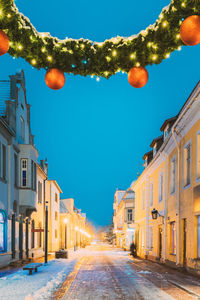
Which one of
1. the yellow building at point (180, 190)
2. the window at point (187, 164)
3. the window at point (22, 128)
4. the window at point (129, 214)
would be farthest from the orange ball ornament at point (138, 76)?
the window at point (129, 214)

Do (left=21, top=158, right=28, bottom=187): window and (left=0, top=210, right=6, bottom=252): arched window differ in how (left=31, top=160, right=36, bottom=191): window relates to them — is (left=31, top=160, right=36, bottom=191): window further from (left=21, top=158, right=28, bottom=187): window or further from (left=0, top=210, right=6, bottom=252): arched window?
(left=0, top=210, right=6, bottom=252): arched window

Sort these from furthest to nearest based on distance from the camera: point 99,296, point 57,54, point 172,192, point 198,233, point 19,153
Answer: point 19,153 → point 172,192 → point 198,233 → point 99,296 → point 57,54

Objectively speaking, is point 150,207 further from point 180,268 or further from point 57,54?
point 57,54

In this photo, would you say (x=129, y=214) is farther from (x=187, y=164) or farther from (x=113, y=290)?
(x=113, y=290)

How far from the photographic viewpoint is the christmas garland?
15.4ft

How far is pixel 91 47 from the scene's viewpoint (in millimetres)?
5117

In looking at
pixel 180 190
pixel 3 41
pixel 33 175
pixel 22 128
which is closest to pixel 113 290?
pixel 3 41

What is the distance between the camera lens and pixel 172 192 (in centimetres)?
1866

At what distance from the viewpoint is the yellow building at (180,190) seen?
45.4 ft

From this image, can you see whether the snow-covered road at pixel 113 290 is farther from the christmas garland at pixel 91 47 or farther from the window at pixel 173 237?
the window at pixel 173 237

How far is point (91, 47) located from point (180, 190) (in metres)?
12.6

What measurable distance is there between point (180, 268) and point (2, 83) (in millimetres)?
16313

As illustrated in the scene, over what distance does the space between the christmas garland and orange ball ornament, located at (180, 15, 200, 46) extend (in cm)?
31

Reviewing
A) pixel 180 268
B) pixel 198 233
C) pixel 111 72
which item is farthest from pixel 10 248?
pixel 111 72
